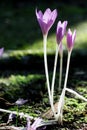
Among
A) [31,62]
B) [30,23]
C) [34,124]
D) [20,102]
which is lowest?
[34,124]

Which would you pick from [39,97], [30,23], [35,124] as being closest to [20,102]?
[39,97]

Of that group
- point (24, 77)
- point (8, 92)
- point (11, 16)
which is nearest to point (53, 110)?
point (8, 92)

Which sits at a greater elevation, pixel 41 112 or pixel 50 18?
pixel 50 18

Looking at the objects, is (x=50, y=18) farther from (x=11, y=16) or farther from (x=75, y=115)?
(x=11, y=16)

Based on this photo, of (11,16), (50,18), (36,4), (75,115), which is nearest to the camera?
(50,18)

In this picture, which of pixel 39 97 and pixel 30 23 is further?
pixel 30 23

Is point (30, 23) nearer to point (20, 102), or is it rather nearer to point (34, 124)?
point (20, 102)

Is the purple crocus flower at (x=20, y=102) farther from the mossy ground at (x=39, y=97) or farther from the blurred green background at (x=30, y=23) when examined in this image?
the blurred green background at (x=30, y=23)

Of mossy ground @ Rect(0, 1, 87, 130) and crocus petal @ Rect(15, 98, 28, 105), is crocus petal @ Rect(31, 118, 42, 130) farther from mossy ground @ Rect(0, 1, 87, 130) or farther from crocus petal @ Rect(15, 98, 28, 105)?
crocus petal @ Rect(15, 98, 28, 105)

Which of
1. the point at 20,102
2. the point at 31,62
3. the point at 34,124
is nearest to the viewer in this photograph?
the point at 34,124

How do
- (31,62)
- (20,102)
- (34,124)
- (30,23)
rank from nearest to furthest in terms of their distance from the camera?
1. (34,124)
2. (20,102)
3. (31,62)
4. (30,23)

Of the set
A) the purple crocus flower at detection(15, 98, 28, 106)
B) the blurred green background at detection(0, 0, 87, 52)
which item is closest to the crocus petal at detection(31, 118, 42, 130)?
the purple crocus flower at detection(15, 98, 28, 106)
